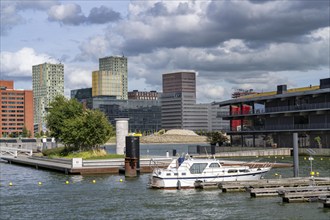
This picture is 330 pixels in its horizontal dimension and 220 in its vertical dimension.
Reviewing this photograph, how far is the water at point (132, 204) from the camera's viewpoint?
140 feet

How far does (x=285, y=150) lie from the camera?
383 feet

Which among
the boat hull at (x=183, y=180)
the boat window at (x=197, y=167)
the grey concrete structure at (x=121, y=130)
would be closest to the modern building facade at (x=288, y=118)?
the grey concrete structure at (x=121, y=130)

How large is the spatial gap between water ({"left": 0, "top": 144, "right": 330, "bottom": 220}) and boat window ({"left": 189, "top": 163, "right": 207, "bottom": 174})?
2432 millimetres

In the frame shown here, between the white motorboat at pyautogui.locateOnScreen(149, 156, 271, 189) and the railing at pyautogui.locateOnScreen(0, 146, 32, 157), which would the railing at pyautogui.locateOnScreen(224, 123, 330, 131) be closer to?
the railing at pyautogui.locateOnScreen(0, 146, 32, 157)

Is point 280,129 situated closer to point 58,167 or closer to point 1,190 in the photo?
point 58,167

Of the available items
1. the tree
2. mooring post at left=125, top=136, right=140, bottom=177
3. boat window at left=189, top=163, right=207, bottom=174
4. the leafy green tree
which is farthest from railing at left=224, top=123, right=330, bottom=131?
boat window at left=189, top=163, right=207, bottom=174

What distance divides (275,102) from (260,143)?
11663 millimetres

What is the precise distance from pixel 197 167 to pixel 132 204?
39.9 feet

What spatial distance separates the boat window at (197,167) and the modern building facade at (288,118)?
198 ft

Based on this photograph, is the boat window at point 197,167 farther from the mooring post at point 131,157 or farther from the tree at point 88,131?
the tree at point 88,131

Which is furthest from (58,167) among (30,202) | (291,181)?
(291,181)

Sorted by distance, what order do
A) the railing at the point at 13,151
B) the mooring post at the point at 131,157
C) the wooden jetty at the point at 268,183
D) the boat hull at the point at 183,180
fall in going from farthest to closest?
the railing at the point at 13,151 → the mooring post at the point at 131,157 → the boat hull at the point at 183,180 → the wooden jetty at the point at 268,183

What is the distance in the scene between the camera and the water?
4281 centimetres

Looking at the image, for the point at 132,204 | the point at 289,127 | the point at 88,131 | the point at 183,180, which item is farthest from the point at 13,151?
the point at 132,204
